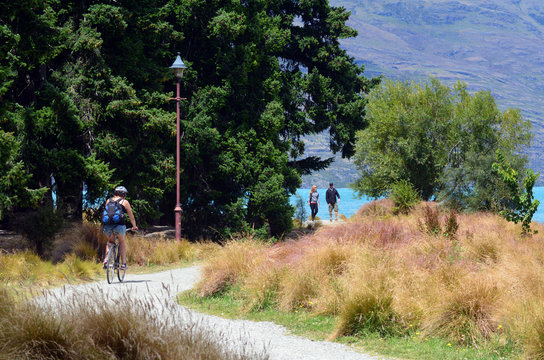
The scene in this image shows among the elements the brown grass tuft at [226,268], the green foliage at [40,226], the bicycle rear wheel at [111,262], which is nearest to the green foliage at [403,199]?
the green foliage at [40,226]

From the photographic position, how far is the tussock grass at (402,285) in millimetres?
7230

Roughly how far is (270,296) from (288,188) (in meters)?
17.9

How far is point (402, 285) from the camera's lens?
845 cm

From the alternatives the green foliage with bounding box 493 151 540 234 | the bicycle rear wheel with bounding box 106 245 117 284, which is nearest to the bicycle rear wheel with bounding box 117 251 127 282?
the bicycle rear wheel with bounding box 106 245 117 284

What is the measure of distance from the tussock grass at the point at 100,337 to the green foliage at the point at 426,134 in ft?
111

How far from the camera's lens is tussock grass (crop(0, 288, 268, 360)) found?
546 cm

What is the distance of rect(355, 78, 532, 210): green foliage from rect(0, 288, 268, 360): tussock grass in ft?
111

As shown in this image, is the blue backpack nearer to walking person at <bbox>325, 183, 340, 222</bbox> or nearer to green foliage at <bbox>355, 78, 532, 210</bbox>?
walking person at <bbox>325, 183, 340, 222</bbox>

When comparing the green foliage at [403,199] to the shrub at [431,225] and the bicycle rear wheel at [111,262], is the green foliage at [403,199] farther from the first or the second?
the bicycle rear wheel at [111,262]

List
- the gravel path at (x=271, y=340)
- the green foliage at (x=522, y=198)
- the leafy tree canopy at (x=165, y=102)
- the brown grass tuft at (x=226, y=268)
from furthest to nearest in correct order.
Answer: the leafy tree canopy at (x=165, y=102) < the green foliage at (x=522, y=198) < the brown grass tuft at (x=226, y=268) < the gravel path at (x=271, y=340)

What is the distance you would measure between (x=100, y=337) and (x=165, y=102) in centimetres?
1607

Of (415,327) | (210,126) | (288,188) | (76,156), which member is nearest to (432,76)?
(288,188)

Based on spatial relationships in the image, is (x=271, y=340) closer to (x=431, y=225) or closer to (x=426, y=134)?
(x=431, y=225)

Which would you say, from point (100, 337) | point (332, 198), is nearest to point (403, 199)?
point (332, 198)
